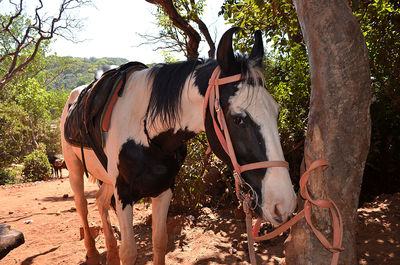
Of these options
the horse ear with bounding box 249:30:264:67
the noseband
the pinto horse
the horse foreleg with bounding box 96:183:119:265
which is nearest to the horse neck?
the pinto horse

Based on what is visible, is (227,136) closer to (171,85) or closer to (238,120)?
(238,120)

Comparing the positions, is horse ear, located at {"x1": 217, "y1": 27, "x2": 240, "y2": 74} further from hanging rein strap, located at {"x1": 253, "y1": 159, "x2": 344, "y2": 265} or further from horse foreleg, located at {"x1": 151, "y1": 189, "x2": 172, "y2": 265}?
horse foreleg, located at {"x1": 151, "y1": 189, "x2": 172, "y2": 265}

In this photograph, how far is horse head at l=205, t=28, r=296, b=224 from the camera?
1.35 m

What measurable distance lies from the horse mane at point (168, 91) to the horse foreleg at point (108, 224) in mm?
1596

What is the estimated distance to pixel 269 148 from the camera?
1.40 m

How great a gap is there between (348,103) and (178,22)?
398 centimetres

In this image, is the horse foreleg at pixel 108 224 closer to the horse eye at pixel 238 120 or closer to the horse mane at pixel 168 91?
the horse mane at pixel 168 91

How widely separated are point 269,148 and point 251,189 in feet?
0.78

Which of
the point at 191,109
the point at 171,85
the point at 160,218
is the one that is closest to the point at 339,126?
the point at 191,109

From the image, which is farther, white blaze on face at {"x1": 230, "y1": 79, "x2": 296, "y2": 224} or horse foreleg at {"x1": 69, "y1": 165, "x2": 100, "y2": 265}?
horse foreleg at {"x1": 69, "y1": 165, "x2": 100, "y2": 265}

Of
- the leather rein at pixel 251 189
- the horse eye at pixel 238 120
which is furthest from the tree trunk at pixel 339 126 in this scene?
the horse eye at pixel 238 120

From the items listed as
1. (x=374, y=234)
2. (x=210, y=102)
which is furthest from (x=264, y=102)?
(x=374, y=234)

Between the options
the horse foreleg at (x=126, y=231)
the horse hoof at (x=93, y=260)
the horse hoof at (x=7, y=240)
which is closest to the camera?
the horse foreleg at (x=126, y=231)

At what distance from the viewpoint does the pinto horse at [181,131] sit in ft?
4.63
